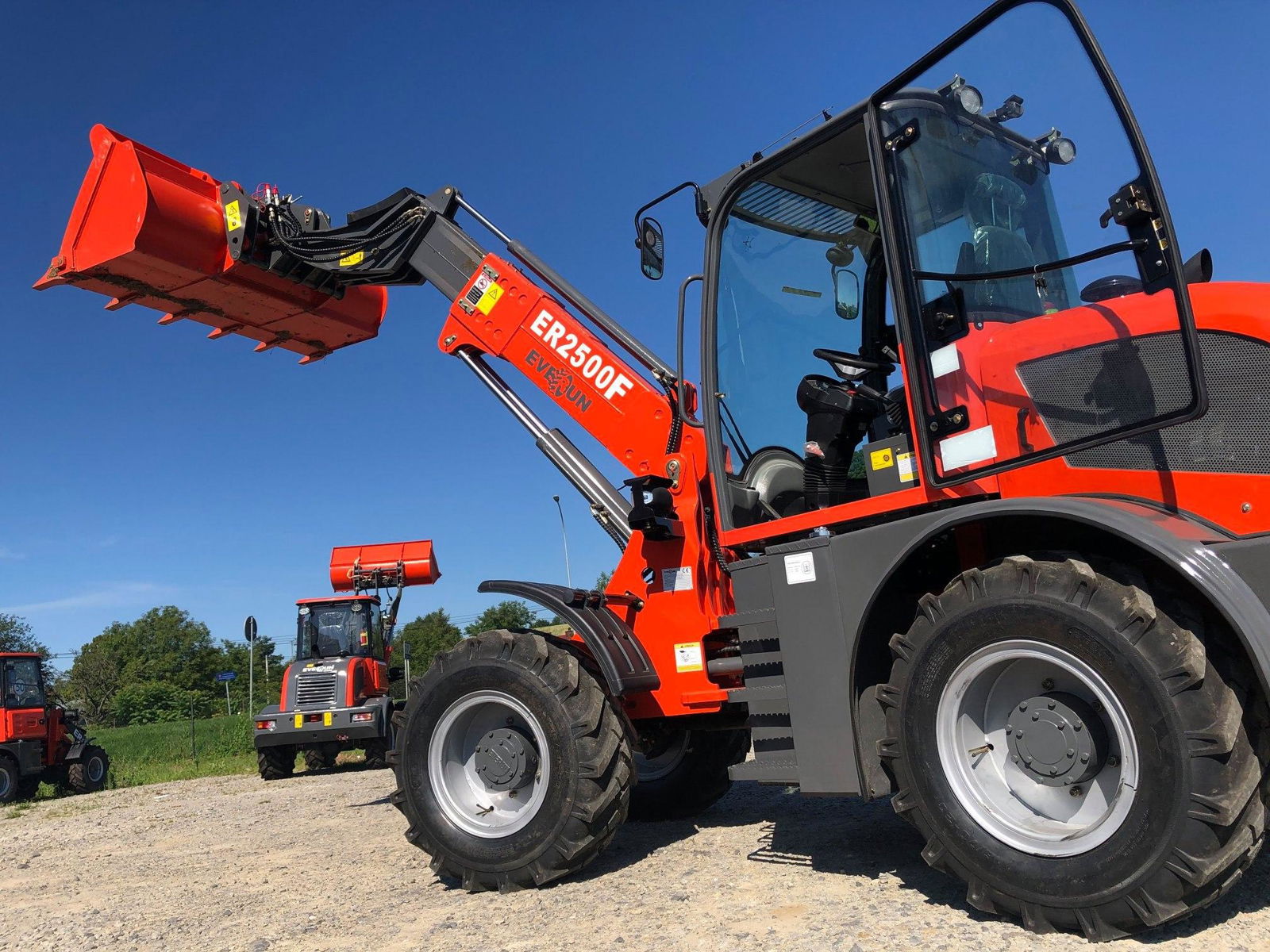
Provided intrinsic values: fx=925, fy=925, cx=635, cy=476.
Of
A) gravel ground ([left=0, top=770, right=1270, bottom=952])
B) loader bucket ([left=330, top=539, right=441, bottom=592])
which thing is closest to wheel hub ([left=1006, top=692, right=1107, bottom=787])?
gravel ground ([left=0, top=770, right=1270, bottom=952])

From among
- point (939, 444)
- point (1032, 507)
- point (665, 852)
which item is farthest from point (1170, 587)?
point (665, 852)

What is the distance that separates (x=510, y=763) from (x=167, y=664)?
285 ft

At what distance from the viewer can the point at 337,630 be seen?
50.7 feet

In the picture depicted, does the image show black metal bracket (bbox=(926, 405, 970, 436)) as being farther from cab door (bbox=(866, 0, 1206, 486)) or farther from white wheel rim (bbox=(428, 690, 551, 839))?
white wheel rim (bbox=(428, 690, 551, 839))

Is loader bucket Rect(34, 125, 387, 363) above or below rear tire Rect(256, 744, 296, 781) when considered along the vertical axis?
above

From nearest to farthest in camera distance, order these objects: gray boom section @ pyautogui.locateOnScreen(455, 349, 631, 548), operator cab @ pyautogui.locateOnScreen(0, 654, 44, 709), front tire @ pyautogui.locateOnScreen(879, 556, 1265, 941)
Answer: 1. front tire @ pyautogui.locateOnScreen(879, 556, 1265, 941)
2. gray boom section @ pyautogui.locateOnScreen(455, 349, 631, 548)
3. operator cab @ pyautogui.locateOnScreen(0, 654, 44, 709)

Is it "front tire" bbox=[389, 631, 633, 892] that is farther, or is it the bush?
the bush

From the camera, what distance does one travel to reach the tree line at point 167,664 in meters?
62.0

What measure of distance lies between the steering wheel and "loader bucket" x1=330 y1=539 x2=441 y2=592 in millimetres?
11868

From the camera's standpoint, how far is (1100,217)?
3301 mm

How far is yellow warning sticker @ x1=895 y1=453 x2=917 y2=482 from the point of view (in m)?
3.80

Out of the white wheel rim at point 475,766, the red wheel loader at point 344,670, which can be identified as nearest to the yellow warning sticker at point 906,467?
the white wheel rim at point 475,766

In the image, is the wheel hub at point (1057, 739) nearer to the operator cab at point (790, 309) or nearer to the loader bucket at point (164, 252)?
the operator cab at point (790, 309)

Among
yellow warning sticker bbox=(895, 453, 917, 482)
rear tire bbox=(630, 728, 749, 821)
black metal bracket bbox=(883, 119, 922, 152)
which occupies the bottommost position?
rear tire bbox=(630, 728, 749, 821)
